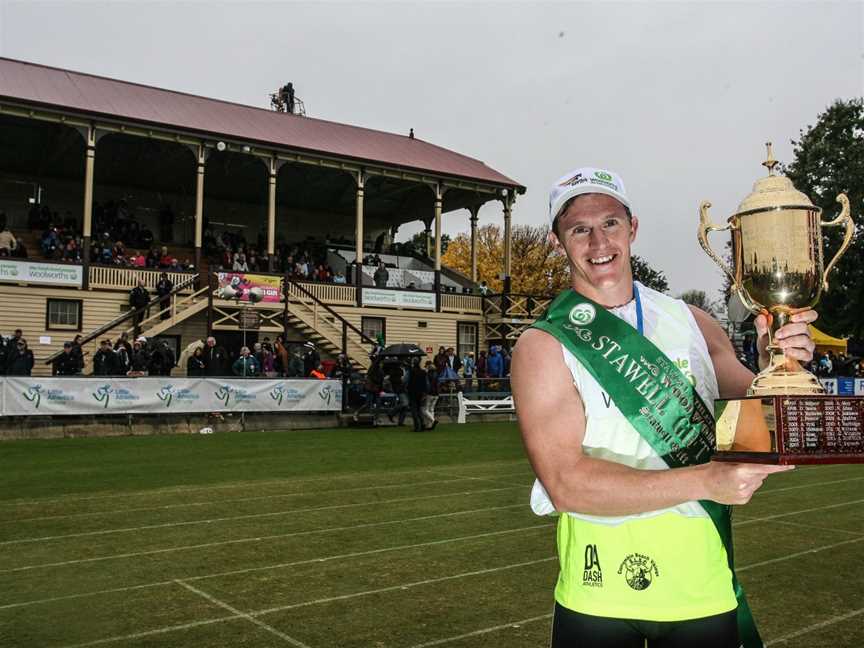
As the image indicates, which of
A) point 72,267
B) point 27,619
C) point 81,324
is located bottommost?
point 27,619

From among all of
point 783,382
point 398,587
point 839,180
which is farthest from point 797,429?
point 839,180

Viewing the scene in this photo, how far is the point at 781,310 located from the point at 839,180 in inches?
1892

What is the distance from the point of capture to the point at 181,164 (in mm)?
33656

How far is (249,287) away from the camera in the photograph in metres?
28.6

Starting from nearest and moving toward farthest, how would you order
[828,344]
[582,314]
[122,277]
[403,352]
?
[582,314], [403,352], [122,277], [828,344]

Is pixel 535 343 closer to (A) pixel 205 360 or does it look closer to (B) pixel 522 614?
(B) pixel 522 614

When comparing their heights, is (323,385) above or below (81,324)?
below

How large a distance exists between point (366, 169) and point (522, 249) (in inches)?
1308

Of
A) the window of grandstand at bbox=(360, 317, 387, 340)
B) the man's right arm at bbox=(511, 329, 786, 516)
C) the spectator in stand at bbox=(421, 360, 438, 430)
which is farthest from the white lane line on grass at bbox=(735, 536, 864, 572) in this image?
the window of grandstand at bbox=(360, 317, 387, 340)

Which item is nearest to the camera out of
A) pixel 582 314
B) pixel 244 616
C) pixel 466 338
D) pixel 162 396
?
pixel 582 314

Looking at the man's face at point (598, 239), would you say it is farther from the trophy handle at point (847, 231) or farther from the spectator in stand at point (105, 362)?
the spectator in stand at point (105, 362)

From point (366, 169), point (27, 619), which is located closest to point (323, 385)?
point (366, 169)

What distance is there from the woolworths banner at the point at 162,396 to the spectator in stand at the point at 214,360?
1.62m

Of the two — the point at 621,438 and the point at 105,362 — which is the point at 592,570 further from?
the point at 105,362
